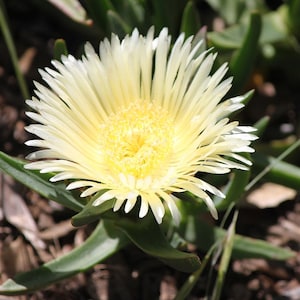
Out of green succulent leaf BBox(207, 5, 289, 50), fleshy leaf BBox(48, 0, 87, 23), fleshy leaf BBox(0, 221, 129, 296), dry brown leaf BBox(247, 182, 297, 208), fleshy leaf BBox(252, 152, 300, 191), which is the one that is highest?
fleshy leaf BBox(48, 0, 87, 23)

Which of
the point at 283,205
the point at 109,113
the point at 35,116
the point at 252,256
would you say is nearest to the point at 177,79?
the point at 109,113

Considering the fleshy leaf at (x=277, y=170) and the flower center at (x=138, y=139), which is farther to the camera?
the fleshy leaf at (x=277, y=170)

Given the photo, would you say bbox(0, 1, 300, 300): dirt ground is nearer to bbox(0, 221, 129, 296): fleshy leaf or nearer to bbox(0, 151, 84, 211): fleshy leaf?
bbox(0, 221, 129, 296): fleshy leaf

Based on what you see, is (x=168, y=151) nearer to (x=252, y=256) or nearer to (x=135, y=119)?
(x=135, y=119)

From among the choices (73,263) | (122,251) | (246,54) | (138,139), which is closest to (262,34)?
(246,54)

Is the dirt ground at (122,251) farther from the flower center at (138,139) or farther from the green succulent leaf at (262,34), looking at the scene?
the flower center at (138,139)

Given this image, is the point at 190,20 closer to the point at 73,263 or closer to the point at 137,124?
the point at 137,124

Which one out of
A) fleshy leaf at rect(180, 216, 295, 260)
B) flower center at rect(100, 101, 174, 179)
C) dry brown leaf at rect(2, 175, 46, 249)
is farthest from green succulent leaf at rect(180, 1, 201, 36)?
dry brown leaf at rect(2, 175, 46, 249)

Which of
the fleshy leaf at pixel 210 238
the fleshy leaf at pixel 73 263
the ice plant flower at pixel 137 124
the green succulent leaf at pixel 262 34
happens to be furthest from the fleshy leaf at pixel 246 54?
the fleshy leaf at pixel 73 263
